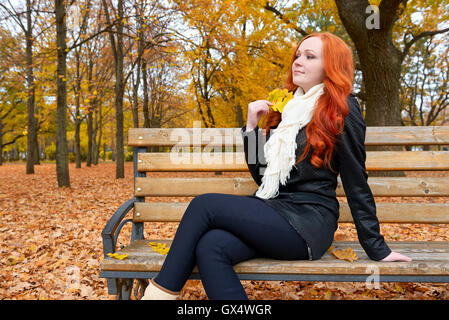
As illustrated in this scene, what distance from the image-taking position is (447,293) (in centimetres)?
257

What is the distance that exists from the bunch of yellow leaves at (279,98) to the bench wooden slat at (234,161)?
49 centimetres

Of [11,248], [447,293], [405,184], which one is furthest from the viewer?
[11,248]

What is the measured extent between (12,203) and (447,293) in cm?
692

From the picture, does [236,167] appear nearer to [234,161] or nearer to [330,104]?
[234,161]

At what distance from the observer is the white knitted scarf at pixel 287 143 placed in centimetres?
188

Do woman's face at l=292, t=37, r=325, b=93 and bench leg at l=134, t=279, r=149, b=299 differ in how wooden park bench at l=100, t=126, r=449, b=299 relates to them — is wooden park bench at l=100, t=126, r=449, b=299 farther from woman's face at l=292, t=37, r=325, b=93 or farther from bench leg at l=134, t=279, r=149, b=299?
woman's face at l=292, t=37, r=325, b=93

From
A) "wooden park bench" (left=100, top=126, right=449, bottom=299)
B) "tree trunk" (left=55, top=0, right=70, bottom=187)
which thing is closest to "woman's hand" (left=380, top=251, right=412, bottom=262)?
"wooden park bench" (left=100, top=126, right=449, bottom=299)

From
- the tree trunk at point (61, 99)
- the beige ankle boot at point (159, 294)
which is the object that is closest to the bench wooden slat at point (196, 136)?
the beige ankle boot at point (159, 294)

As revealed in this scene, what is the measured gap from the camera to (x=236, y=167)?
246 centimetres

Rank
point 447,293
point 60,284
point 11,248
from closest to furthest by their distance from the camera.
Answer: point 447,293 < point 60,284 < point 11,248

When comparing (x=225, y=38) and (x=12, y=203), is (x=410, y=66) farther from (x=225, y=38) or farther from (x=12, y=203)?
(x=12, y=203)

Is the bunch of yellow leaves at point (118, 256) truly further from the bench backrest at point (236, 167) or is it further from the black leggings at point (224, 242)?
the bench backrest at point (236, 167)

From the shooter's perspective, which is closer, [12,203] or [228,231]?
[228,231]

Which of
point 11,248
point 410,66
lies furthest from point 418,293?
point 410,66
